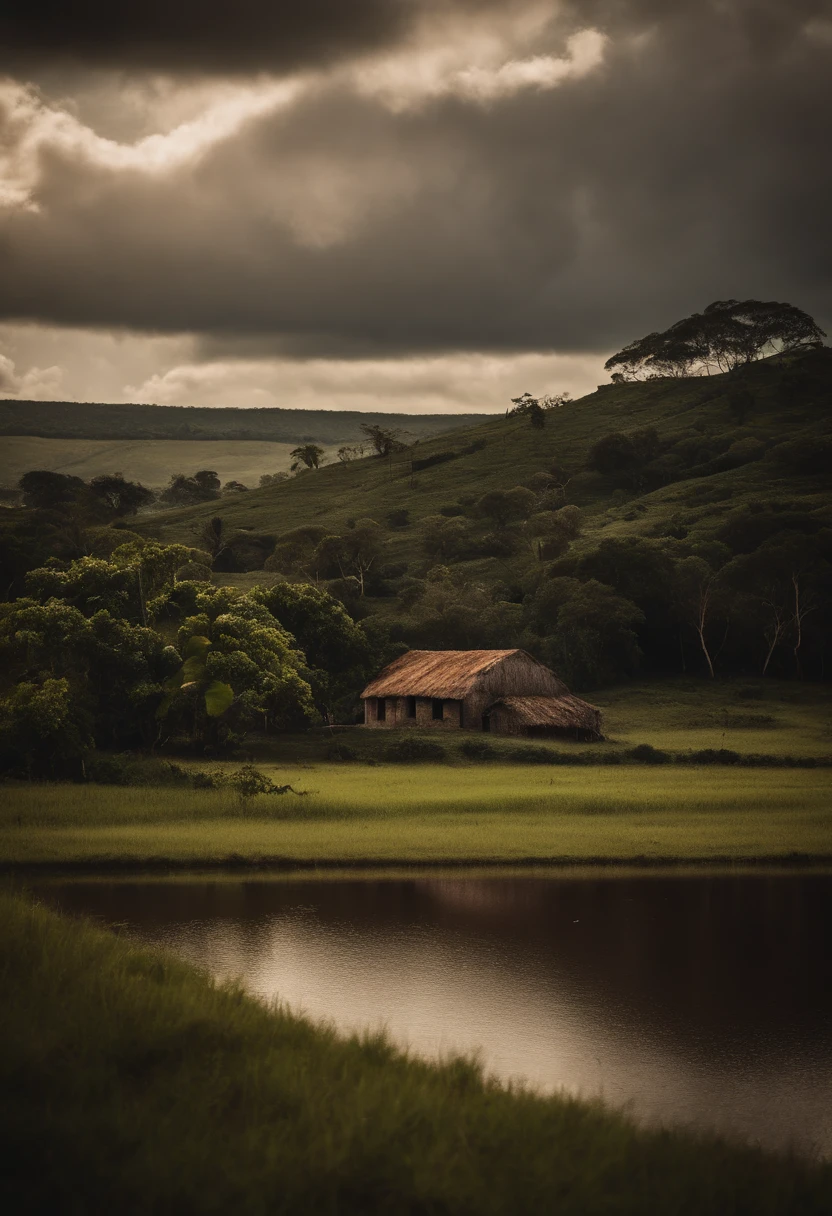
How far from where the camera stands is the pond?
47.0 ft

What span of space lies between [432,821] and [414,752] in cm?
1529

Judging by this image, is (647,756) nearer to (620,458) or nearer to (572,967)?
(572,967)

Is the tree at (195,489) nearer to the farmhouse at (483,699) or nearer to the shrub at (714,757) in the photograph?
the farmhouse at (483,699)

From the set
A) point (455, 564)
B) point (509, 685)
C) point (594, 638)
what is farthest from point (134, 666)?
point (455, 564)

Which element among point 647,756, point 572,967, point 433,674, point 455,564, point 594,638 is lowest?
point 647,756

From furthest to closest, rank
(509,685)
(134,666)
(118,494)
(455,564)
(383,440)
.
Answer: (383,440)
(118,494)
(455,564)
(509,685)
(134,666)

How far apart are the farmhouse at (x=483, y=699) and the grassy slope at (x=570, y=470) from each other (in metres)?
40.6

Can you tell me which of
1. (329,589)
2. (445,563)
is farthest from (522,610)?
(445,563)

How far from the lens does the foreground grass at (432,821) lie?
28719 millimetres

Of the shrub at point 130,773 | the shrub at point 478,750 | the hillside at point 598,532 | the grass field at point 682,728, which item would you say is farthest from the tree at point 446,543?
the shrub at point 130,773

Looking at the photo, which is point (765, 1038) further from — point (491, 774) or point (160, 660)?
point (160, 660)

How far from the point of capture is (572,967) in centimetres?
1934

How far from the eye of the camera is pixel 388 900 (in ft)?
79.8

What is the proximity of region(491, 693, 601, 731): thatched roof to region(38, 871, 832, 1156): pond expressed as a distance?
2768 cm
